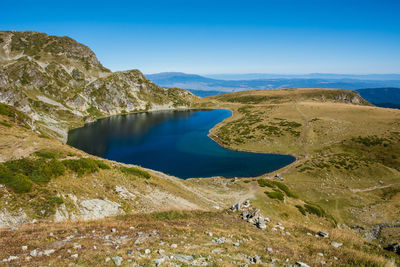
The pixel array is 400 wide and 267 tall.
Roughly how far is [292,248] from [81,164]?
2553cm

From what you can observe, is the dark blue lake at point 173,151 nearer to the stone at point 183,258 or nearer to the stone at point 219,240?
the stone at point 219,240

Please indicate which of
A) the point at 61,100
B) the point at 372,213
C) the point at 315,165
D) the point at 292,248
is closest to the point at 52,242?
the point at 292,248

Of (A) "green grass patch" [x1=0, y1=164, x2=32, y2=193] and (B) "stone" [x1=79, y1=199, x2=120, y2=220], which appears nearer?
(A) "green grass patch" [x1=0, y1=164, x2=32, y2=193]

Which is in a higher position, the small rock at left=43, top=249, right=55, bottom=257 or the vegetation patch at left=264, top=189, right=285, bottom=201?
the small rock at left=43, top=249, right=55, bottom=257

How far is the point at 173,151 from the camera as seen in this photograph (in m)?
94.2

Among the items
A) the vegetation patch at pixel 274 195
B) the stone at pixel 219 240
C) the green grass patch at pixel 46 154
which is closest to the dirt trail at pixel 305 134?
the vegetation patch at pixel 274 195

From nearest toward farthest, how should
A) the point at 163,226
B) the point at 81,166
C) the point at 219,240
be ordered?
1. the point at 219,240
2. the point at 163,226
3. the point at 81,166

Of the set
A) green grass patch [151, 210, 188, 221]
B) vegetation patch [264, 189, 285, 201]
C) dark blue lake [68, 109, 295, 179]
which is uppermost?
green grass patch [151, 210, 188, 221]

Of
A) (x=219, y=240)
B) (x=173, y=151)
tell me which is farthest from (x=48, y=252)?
(x=173, y=151)

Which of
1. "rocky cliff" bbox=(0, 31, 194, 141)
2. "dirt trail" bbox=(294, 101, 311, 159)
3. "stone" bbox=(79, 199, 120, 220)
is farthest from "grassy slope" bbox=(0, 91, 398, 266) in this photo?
"rocky cliff" bbox=(0, 31, 194, 141)

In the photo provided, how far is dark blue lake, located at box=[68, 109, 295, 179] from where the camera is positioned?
74688 mm

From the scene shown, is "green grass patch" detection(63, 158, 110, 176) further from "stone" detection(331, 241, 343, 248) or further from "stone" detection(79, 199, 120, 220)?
"stone" detection(331, 241, 343, 248)

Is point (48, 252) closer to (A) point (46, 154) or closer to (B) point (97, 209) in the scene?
(B) point (97, 209)

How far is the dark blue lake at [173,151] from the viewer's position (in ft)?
245
